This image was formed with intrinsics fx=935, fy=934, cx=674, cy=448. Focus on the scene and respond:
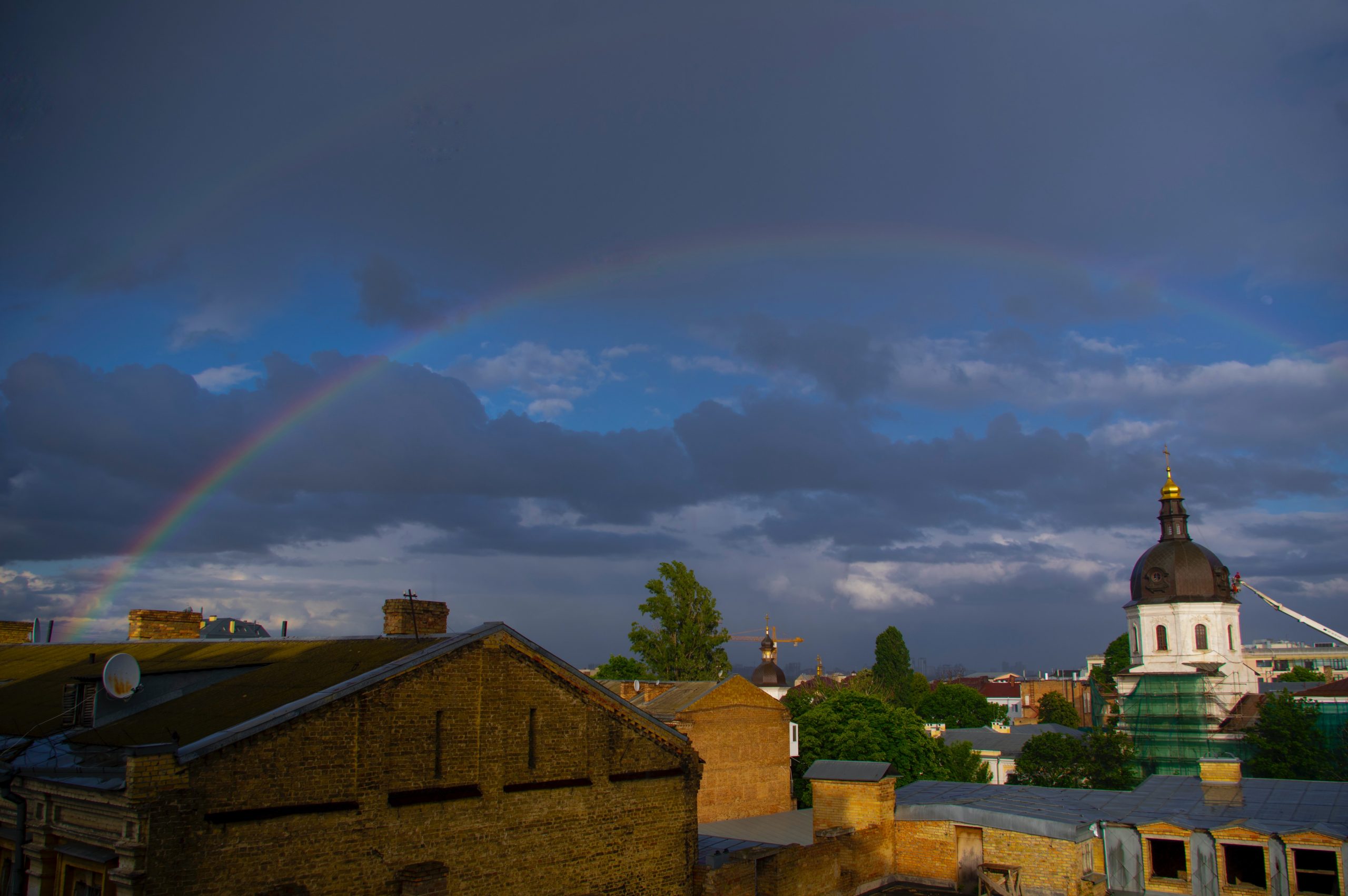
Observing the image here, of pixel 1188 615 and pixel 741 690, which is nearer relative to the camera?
pixel 741 690

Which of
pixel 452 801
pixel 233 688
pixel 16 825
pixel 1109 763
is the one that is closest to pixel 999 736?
pixel 1109 763

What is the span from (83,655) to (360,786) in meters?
16.7

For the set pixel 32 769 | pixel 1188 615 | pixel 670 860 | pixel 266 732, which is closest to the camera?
pixel 266 732

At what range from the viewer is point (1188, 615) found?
3177 inches

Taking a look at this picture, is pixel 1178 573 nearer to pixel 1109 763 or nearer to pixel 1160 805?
pixel 1109 763

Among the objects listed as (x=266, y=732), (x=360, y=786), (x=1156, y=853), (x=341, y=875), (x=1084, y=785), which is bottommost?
(x=1084, y=785)

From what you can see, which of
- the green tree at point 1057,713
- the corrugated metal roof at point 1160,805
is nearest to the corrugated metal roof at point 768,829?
the corrugated metal roof at point 1160,805

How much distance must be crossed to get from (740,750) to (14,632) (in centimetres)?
3678

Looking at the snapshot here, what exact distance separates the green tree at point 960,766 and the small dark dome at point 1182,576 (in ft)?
75.3

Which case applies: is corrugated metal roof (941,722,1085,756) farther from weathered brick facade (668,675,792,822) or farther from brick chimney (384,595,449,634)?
brick chimney (384,595,449,634)

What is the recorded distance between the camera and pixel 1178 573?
8162 centimetres

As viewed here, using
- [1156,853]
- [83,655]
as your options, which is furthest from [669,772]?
[83,655]

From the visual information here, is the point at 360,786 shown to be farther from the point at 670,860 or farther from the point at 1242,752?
the point at 1242,752

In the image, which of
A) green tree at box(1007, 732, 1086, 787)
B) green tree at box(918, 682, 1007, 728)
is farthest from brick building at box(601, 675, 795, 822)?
green tree at box(918, 682, 1007, 728)
